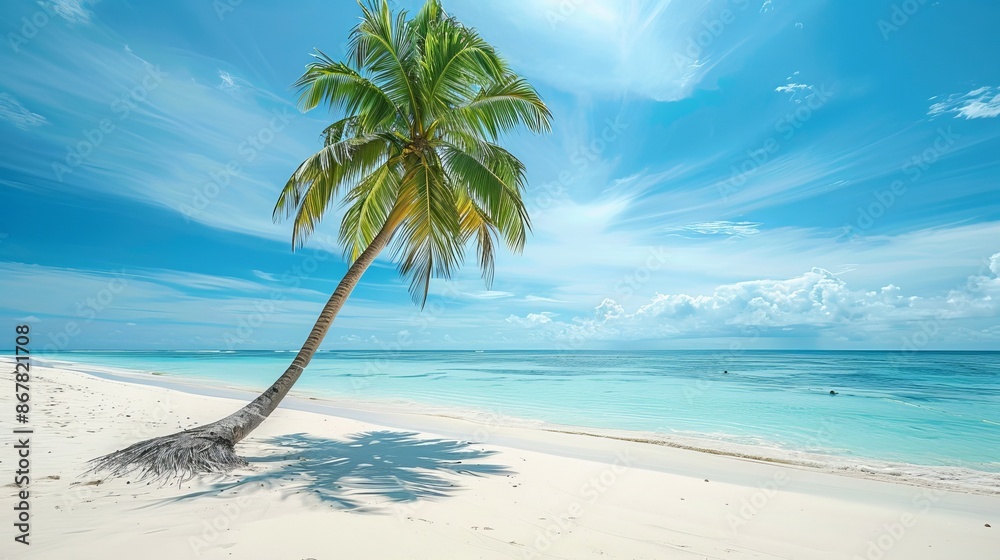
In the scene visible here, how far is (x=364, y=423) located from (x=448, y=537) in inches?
285

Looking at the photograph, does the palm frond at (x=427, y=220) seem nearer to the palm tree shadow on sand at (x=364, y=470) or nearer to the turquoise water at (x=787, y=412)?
the palm tree shadow on sand at (x=364, y=470)

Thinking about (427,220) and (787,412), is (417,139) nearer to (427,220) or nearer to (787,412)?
(427,220)

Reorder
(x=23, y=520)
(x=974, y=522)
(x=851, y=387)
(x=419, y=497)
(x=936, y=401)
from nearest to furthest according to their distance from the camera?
(x=23, y=520) → (x=419, y=497) → (x=974, y=522) → (x=936, y=401) → (x=851, y=387)

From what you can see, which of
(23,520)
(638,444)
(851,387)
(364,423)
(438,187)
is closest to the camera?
(23,520)

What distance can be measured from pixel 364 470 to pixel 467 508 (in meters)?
1.89

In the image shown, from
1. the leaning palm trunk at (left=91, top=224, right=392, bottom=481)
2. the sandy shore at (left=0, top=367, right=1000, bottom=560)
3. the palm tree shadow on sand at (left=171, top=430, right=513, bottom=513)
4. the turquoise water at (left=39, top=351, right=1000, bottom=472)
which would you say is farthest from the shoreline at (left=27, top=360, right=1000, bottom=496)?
the leaning palm trunk at (left=91, top=224, right=392, bottom=481)

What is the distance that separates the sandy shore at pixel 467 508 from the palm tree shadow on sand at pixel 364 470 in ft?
0.11

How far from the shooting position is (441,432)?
9.57m

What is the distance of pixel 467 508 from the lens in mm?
4395

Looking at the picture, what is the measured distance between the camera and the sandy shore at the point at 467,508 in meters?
3.45

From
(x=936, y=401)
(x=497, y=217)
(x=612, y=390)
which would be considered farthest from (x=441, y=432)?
(x=936, y=401)

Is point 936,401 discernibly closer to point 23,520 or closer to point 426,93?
point 426,93

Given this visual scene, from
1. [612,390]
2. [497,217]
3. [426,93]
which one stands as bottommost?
[612,390]

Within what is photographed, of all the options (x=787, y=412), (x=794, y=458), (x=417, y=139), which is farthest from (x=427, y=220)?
(x=787, y=412)
